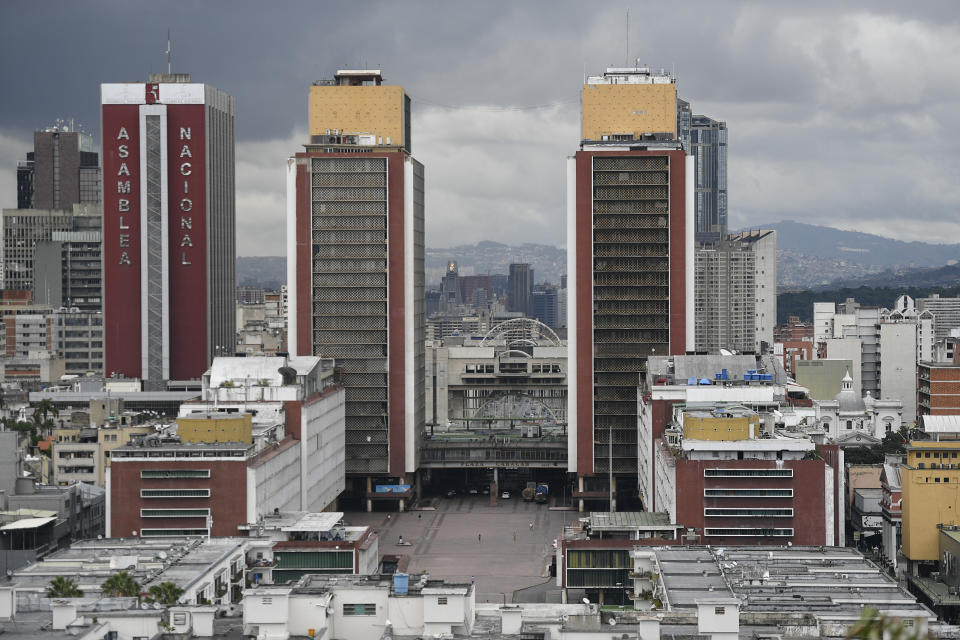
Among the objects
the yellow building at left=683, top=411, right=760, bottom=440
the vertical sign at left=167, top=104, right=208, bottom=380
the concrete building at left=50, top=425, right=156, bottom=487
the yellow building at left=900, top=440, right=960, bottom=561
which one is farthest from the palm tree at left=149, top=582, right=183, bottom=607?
the vertical sign at left=167, top=104, right=208, bottom=380

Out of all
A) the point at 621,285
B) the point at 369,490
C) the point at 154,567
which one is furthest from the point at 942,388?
the point at 154,567

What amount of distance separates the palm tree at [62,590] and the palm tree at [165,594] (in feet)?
12.1

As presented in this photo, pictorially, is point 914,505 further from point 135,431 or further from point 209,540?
point 135,431

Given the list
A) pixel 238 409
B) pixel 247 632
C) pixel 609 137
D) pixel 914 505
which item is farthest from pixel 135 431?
pixel 247 632

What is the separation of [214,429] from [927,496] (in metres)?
57.7

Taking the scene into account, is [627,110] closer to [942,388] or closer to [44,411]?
[942,388]

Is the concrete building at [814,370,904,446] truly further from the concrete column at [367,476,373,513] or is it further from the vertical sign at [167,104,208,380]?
the vertical sign at [167,104,208,380]

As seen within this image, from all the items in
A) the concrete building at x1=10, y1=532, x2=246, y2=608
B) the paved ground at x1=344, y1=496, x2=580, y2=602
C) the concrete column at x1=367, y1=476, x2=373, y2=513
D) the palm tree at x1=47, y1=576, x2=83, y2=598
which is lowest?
the paved ground at x1=344, y1=496, x2=580, y2=602

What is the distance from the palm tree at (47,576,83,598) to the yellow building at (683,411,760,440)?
5179cm

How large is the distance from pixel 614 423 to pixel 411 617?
9042cm

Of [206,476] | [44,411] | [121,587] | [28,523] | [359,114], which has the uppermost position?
[359,114]

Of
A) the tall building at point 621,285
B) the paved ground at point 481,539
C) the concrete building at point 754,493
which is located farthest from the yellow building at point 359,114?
the concrete building at point 754,493

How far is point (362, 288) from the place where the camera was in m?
155

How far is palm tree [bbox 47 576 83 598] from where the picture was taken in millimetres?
73438
